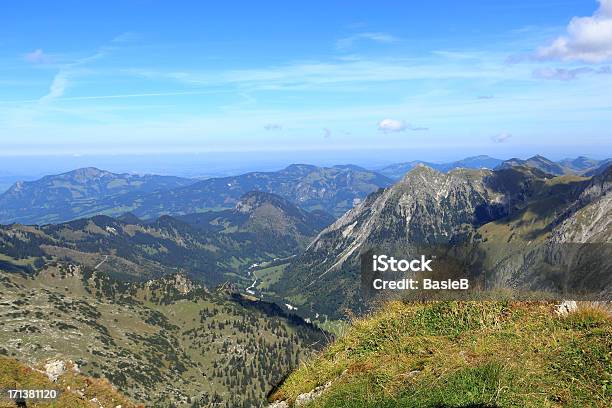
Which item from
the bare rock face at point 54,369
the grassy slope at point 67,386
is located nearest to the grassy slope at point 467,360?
the grassy slope at point 67,386

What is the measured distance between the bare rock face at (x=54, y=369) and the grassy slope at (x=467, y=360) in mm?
20280

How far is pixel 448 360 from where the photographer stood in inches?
477

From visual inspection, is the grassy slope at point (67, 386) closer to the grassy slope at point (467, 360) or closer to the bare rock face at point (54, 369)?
the bare rock face at point (54, 369)

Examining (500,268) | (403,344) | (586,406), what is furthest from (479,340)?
(500,268)

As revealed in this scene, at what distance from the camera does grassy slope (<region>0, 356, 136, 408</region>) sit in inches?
882

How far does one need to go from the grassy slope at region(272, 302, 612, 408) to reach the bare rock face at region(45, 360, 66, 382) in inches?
798

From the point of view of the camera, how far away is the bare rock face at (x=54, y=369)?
90.0 feet

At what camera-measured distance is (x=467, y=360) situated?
11.9 meters

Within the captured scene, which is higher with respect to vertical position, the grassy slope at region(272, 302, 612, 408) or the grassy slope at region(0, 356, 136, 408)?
the grassy slope at region(272, 302, 612, 408)

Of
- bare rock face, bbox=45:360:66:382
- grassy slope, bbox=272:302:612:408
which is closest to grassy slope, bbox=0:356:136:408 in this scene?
bare rock face, bbox=45:360:66:382

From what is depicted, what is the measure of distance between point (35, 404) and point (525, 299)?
939 inches

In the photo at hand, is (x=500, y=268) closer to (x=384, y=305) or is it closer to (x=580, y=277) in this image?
(x=580, y=277)

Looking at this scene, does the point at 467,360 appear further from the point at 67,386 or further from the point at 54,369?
the point at 54,369

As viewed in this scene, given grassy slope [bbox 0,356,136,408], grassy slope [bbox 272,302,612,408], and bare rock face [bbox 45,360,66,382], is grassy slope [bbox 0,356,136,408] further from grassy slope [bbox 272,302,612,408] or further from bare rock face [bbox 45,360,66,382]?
grassy slope [bbox 272,302,612,408]
